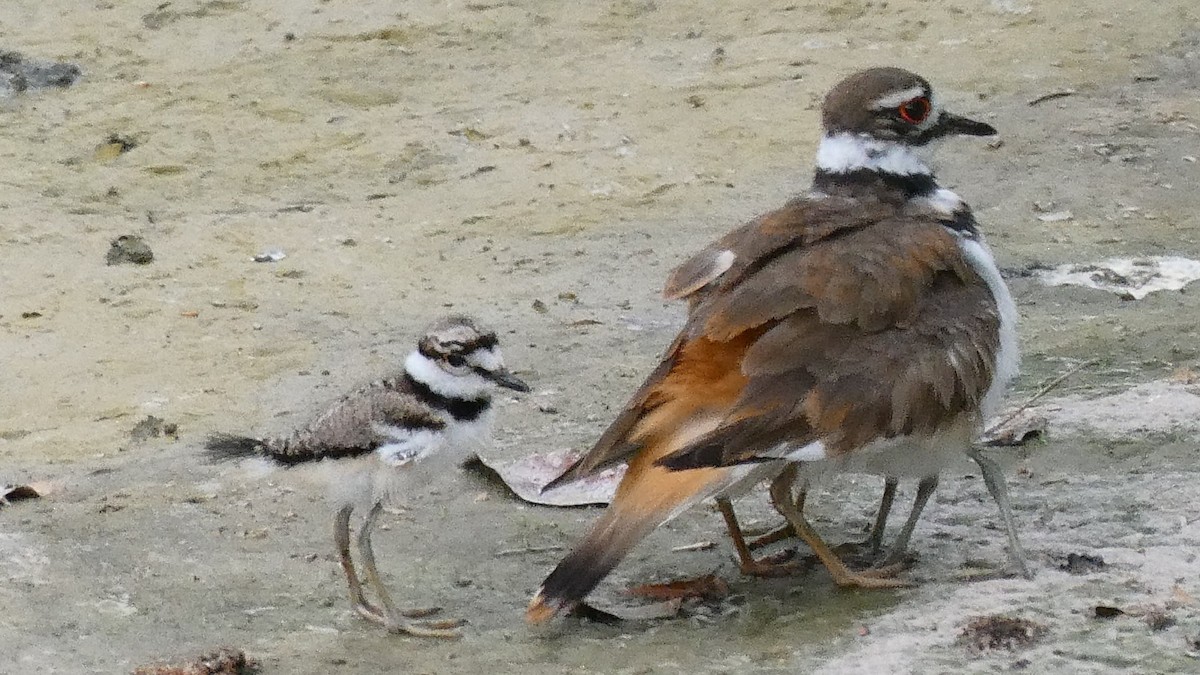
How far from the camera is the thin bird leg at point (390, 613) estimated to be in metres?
4.58

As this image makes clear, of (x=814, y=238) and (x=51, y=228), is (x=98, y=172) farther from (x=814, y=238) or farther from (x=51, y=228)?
(x=814, y=238)

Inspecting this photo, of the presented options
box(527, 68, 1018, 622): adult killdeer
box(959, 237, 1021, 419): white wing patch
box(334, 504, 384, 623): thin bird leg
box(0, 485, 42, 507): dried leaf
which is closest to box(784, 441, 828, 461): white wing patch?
box(527, 68, 1018, 622): adult killdeer

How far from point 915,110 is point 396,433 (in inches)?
75.7

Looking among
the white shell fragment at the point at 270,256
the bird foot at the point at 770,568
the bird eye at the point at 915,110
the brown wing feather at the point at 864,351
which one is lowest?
the white shell fragment at the point at 270,256

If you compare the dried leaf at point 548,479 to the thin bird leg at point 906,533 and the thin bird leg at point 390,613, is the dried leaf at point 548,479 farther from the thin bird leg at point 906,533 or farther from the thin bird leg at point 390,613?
the thin bird leg at point 906,533

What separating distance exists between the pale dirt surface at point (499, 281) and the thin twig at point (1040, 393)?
0.10 meters

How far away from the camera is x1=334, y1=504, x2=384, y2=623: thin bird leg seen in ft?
15.7

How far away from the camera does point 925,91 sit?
5367 mm

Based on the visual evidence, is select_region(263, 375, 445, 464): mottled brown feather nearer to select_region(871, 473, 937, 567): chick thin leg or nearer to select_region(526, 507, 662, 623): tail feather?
select_region(526, 507, 662, 623): tail feather

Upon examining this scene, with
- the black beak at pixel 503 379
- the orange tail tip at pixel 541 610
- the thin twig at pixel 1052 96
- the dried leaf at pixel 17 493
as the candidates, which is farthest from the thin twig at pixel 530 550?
the thin twig at pixel 1052 96

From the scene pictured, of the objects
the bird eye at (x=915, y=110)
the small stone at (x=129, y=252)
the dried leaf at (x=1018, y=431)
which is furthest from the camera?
the small stone at (x=129, y=252)

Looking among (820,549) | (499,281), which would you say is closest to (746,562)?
(820,549)

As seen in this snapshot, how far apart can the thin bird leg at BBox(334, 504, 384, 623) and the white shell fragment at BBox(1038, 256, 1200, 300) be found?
11.3 feet

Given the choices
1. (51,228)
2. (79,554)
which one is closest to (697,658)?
(79,554)
